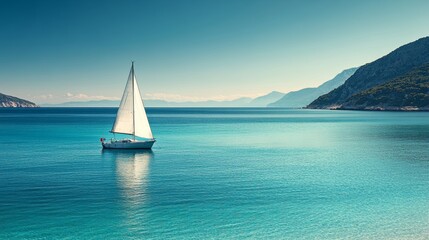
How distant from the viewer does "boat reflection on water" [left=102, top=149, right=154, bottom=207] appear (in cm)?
4025

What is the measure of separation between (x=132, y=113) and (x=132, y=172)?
88.3 ft

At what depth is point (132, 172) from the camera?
55750 mm

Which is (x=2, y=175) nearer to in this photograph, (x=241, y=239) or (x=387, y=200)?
(x=241, y=239)

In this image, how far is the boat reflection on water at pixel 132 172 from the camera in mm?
40247

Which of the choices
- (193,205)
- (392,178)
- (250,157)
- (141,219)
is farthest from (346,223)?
(250,157)

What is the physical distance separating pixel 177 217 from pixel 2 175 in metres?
30.9

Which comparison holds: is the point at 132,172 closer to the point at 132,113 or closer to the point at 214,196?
the point at 214,196

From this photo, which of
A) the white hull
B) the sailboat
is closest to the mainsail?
the sailboat

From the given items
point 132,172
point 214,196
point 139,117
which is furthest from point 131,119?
point 214,196

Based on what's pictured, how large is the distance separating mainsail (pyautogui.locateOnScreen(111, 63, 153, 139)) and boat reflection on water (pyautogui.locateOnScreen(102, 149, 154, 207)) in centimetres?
444

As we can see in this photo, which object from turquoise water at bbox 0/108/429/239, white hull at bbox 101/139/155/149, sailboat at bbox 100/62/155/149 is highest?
sailboat at bbox 100/62/155/149

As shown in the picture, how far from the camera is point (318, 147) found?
89.1 meters

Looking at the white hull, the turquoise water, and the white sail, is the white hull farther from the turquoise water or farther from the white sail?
the turquoise water

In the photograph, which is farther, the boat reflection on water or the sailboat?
the sailboat
